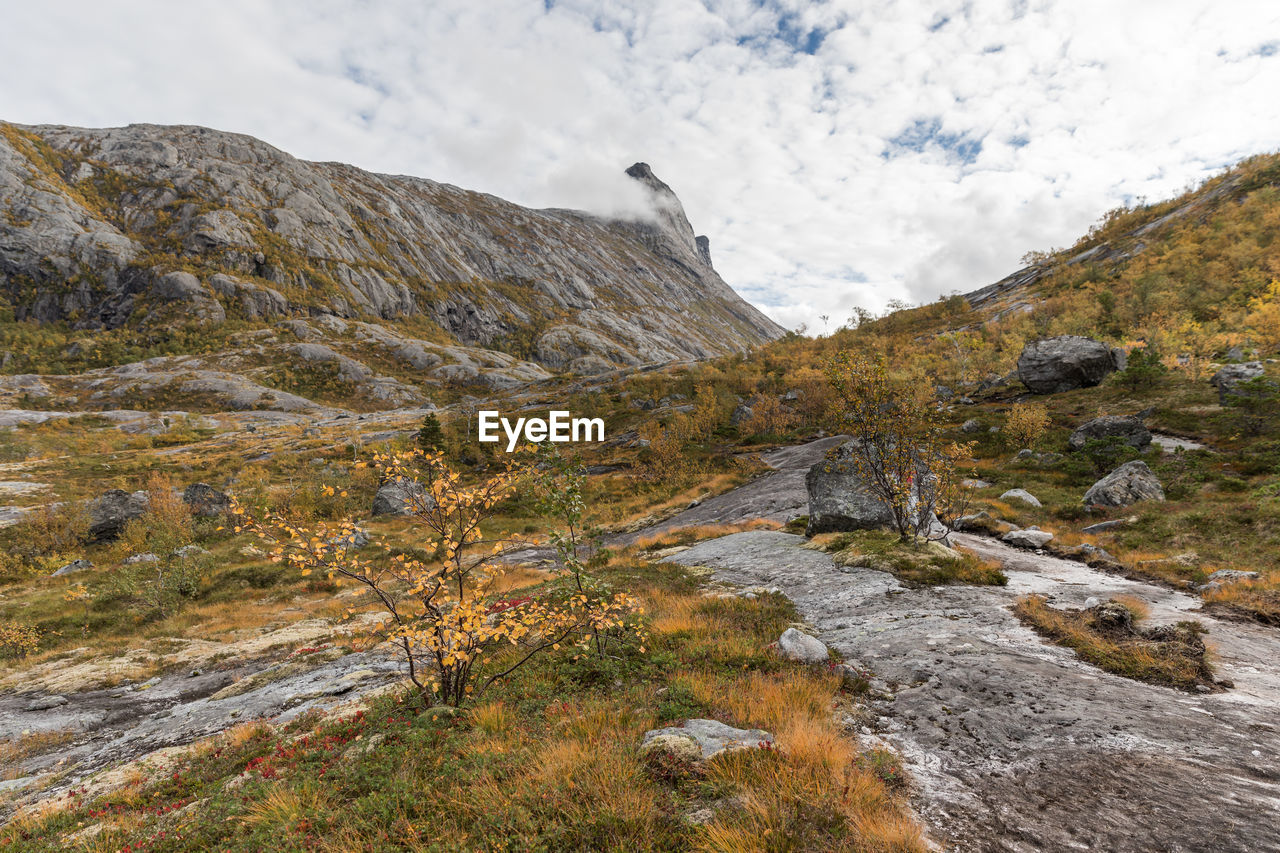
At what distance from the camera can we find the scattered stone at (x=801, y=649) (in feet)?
31.2

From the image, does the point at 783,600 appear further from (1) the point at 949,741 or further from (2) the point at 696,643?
(1) the point at 949,741

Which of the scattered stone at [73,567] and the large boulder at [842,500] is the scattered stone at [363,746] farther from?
the scattered stone at [73,567]

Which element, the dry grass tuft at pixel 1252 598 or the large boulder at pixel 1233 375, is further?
the large boulder at pixel 1233 375

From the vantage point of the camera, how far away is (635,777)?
17.5 feet

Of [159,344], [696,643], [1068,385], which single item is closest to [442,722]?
[696,643]

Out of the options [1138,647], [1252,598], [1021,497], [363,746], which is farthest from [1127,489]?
[363,746]

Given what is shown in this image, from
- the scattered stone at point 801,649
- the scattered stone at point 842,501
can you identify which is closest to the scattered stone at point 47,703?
the scattered stone at point 801,649

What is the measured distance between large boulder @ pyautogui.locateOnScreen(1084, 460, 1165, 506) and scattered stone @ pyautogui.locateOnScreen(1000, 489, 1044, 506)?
228cm

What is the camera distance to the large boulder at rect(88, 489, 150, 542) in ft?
118

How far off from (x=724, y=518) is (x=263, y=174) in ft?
813

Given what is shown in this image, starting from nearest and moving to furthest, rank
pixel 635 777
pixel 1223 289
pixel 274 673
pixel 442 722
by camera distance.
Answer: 1. pixel 635 777
2. pixel 442 722
3. pixel 274 673
4. pixel 1223 289

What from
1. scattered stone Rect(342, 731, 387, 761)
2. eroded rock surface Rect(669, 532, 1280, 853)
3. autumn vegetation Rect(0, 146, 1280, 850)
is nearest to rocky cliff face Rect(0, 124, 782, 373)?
autumn vegetation Rect(0, 146, 1280, 850)

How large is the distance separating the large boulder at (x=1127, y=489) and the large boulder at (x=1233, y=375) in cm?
1347

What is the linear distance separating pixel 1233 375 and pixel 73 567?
3241 inches
